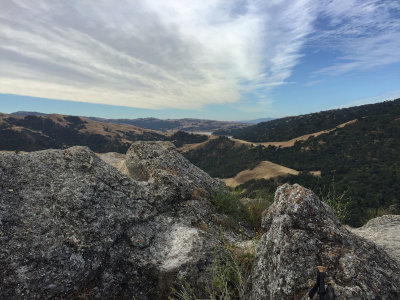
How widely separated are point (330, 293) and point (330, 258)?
4.77ft

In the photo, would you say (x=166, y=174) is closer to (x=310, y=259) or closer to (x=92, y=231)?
(x=92, y=231)

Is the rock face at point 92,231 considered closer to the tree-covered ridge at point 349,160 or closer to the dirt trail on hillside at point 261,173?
the tree-covered ridge at point 349,160

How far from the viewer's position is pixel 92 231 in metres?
5.62

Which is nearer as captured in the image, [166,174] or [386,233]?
[166,174]

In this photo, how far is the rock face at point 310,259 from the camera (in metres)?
3.65

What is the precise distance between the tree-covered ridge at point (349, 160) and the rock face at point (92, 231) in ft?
127

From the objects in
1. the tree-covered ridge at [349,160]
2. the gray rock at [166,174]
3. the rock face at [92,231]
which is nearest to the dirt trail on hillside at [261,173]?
the tree-covered ridge at [349,160]

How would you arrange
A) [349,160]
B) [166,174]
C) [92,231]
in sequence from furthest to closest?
[349,160]
[166,174]
[92,231]

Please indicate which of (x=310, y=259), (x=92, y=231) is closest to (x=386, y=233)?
(x=310, y=259)

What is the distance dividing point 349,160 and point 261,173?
35.8 m

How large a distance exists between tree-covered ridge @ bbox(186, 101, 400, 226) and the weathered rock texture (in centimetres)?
2995

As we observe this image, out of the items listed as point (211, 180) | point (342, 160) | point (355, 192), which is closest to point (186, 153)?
point (342, 160)

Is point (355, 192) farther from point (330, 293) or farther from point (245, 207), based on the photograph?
point (330, 293)

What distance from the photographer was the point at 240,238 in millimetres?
7156
